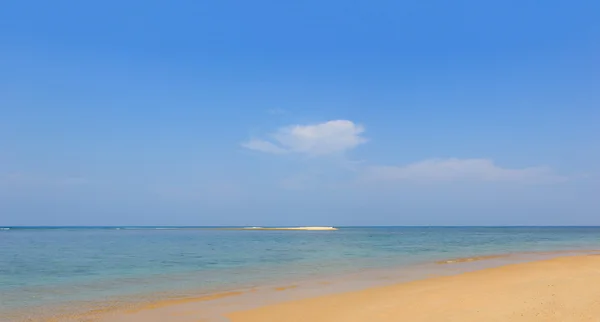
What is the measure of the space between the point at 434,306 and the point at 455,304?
2.23 feet

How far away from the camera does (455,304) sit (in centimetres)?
1246

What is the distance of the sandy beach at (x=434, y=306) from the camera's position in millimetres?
11039

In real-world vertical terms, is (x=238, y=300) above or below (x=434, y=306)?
below

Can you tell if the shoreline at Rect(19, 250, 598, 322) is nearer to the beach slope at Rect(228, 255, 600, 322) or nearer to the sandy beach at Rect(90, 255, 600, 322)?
the sandy beach at Rect(90, 255, 600, 322)

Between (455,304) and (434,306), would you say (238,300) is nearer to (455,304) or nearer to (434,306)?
(434,306)

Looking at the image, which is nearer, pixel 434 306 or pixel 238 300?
pixel 434 306

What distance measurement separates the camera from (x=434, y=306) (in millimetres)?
12297

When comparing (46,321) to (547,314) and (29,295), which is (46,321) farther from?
(547,314)

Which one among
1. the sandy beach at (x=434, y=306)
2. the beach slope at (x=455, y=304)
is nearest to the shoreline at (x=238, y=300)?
the sandy beach at (x=434, y=306)

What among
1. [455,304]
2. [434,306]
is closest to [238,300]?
[434,306]

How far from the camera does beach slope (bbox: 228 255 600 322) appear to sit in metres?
11.0

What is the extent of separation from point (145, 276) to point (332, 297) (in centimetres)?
1136

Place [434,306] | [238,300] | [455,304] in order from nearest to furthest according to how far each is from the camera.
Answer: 1. [434,306]
2. [455,304]
3. [238,300]

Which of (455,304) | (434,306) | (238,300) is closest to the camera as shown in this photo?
(434,306)
